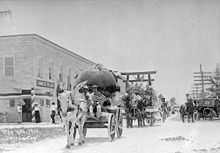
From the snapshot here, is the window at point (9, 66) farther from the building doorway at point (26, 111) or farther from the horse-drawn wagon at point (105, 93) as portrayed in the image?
the horse-drawn wagon at point (105, 93)

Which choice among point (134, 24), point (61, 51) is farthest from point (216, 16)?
point (61, 51)

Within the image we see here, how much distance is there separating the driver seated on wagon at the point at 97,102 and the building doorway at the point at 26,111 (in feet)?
48.9

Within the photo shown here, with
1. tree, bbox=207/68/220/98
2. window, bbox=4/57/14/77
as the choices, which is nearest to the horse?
window, bbox=4/57/14/77

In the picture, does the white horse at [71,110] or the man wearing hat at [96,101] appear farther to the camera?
the man wearing hat at [96,101]

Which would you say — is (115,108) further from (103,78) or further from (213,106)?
(213,106)

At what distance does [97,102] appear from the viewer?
44.5ft

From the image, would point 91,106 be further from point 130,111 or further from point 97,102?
point 130,111

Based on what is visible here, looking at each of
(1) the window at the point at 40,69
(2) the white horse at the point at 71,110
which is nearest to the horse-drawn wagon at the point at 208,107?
(1) the window at the point at 40,69

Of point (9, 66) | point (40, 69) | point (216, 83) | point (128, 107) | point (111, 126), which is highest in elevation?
point (9, 66)

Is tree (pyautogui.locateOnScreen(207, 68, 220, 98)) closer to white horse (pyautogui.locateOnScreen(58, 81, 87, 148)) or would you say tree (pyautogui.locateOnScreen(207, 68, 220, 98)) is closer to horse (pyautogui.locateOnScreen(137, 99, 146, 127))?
horse (pyautogui.locateOnScreen(137, 99, 146, 127))

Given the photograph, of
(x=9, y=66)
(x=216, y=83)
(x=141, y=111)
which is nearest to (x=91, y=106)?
(x=141, y=111)

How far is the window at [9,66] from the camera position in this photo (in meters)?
28.2

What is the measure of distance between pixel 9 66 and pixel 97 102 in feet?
53.5

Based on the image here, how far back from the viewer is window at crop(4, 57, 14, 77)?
92.5 ft
